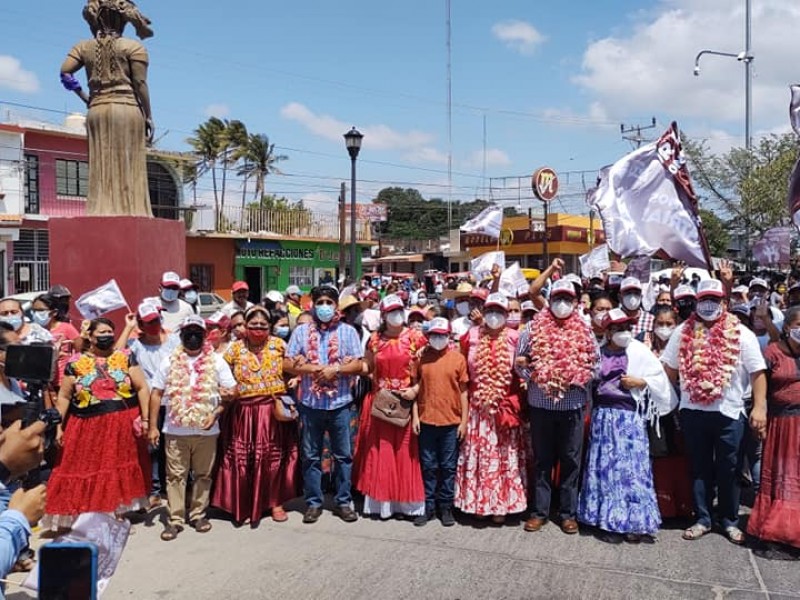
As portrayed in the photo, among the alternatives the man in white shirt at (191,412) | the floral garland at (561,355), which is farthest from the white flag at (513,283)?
the man in white shirt at (191,412)

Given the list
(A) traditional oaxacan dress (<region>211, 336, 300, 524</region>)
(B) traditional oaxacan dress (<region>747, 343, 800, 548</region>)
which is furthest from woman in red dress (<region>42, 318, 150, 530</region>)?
(B) traditional oaxacan dress (<region>747, 343, 800, 548</region>)

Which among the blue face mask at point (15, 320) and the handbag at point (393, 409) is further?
the blue face mask at point (15, 320)

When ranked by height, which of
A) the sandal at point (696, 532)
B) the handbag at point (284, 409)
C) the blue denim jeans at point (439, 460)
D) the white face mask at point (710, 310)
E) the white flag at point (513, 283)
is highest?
the white flag at point (513, 283)

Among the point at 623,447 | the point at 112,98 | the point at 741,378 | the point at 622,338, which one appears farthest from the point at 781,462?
the point at 112,98

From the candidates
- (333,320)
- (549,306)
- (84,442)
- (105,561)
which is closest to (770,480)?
(549,306)

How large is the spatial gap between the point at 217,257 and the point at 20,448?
92.4ft

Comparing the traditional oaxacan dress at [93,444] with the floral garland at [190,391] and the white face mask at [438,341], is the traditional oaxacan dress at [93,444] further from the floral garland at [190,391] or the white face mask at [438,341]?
the white face mask at [438,341]

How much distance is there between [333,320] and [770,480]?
3.49m

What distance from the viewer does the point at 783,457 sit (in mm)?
4910

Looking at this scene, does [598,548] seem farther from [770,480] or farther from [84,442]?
[84,442]

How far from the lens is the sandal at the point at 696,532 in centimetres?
519

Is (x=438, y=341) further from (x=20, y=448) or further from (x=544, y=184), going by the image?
(x=544, y=184)

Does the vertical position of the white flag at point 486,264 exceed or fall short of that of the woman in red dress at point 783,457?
it exceeds it

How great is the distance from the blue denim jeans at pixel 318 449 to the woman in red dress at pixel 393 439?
0.19m
